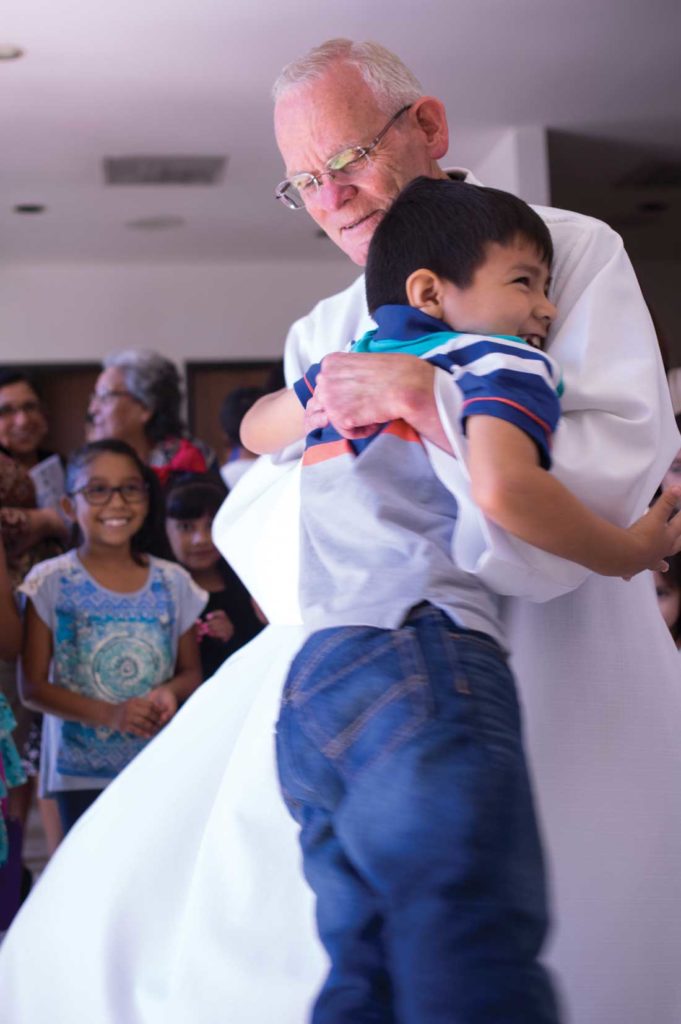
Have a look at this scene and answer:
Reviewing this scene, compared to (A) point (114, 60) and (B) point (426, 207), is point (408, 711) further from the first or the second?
(A) point (114, 60)

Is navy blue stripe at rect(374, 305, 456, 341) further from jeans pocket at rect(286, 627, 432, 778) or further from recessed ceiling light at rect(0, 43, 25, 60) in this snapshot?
recessed ceiling light at rect(0, 43, 25, 60)

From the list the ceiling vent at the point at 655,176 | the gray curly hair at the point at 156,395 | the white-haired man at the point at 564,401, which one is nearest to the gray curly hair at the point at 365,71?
the white-haired man at the point at 564,401

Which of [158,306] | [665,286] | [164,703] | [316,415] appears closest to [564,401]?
[316,415]

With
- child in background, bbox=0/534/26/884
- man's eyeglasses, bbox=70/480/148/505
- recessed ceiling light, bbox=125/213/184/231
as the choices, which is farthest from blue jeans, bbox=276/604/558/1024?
recessed ceiling light, bbox=125/213/184/231

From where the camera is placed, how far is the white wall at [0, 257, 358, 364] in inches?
380

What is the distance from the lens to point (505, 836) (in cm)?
116

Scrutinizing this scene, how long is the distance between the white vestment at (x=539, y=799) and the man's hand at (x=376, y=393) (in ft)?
0.10

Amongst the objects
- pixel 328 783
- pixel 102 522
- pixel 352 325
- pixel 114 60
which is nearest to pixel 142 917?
pixel 328 783

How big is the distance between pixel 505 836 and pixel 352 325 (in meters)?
1.03

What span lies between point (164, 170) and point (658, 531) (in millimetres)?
6175

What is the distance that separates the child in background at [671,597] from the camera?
314cm

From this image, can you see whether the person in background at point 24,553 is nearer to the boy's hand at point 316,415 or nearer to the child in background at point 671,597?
the child in background at point 671,597

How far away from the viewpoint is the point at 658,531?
1375 millimetres

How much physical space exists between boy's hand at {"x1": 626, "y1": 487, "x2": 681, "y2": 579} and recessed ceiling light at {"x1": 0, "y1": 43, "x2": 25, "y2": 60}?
178 inches
